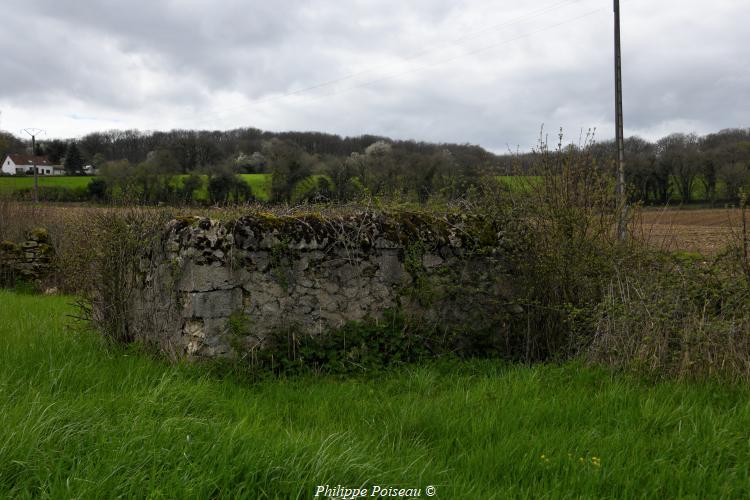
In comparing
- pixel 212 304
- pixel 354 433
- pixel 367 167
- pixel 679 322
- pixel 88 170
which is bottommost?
pixel 354 433

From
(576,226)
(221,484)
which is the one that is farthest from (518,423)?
(576,226)

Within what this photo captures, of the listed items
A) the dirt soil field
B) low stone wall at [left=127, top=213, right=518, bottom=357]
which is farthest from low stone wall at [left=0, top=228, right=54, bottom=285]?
the dirt soil field

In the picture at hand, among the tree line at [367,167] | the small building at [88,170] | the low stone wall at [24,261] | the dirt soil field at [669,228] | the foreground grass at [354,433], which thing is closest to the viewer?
the foreground grass at [354,433]

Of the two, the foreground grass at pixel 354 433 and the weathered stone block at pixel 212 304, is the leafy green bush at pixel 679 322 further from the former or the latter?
the weathered stone block at pixel 212 304

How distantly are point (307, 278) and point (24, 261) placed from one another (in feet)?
39.3

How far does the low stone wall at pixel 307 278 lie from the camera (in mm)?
5844

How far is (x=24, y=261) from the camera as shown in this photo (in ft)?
48.1

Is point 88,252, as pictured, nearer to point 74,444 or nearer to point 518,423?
point 74,444

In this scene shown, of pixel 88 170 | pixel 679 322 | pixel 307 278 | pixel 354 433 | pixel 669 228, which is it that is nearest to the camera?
pixel 354 433

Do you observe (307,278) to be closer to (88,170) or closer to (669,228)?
(669,228)

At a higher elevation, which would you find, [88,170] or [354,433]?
[88,170]

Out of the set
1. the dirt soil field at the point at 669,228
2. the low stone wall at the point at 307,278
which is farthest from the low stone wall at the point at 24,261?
the dirt soil field at the point at 669,228

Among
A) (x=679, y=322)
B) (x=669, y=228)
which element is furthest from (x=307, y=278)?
(x=669, y=228)

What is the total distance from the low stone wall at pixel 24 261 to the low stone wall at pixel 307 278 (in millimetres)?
10018
